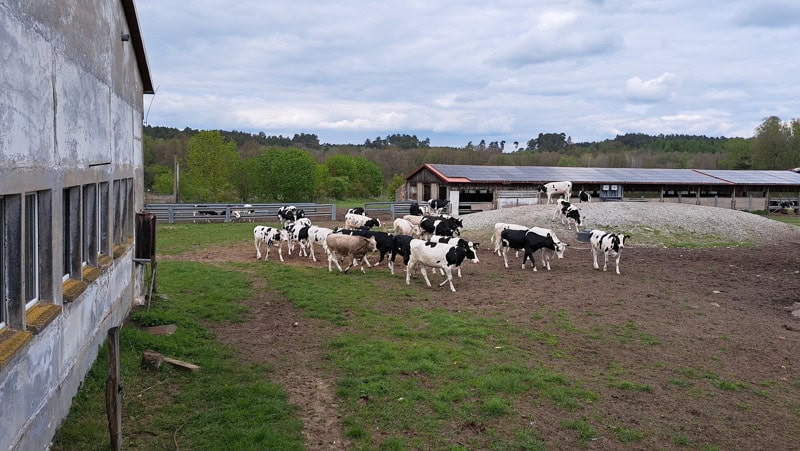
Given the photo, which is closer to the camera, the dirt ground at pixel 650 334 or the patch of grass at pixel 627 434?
the patch of grass at pixel 627 434

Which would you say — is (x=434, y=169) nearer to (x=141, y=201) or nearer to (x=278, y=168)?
(x=278, y=168)

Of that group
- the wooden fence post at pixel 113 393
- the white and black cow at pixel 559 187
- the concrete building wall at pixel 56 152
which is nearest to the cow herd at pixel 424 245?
the concrete building wall at pixel 56 152

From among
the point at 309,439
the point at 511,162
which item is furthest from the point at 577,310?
the point at 511,162

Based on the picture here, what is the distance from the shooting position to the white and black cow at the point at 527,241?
59.4ft

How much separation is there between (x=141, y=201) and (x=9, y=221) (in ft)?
29.1

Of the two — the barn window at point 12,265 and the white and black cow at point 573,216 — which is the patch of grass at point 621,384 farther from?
the white and black cow at point 573,216

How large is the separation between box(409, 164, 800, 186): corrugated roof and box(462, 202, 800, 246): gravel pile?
9.14 m

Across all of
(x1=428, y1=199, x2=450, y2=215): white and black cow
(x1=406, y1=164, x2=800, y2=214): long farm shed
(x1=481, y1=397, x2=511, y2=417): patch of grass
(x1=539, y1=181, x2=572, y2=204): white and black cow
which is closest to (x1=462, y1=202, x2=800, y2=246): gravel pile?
(x1=539, y1=181, x2=572, y2=204): white and black cow

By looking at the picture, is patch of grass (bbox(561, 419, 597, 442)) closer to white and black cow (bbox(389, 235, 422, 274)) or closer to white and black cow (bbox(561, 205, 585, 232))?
white and black cow (bbox(389, 235, 422, 274))

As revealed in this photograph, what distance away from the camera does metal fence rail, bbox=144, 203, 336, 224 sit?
32750mm

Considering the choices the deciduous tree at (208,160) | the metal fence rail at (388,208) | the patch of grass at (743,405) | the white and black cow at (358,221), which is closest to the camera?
the patch of grass at (743,405)

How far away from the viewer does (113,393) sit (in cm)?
580

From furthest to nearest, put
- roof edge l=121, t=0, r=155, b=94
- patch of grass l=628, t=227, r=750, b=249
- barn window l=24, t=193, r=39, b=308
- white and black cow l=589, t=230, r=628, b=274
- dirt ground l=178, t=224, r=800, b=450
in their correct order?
patch of grass l=628, t=227, r=750, b=249 < white and black cow l=589, t=230, r=628, b=274 < roof edge l=121, t=0, r=155, b=94 < dirt ground l=178, t=224, r=800, b=450 < barn window l=24, t=193, r=39, b=308

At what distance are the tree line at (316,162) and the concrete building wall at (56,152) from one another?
1288 inches
